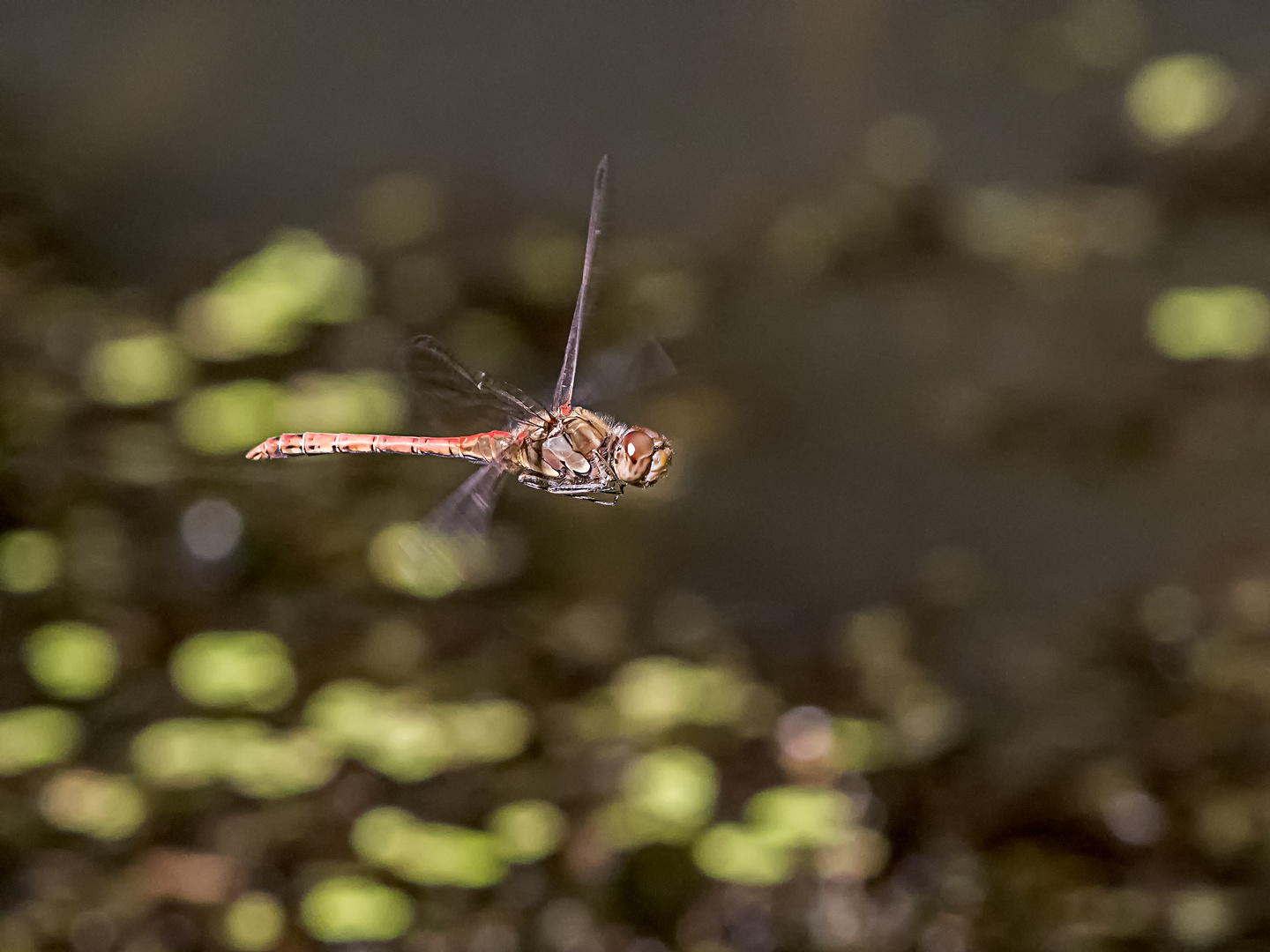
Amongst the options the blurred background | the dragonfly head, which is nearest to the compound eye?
the dragonfly head

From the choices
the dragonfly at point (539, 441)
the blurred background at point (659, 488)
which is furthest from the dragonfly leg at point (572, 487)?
the blurred background at point (659, 488)

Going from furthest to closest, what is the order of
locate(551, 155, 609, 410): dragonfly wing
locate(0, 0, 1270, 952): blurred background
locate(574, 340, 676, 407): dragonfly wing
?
locate(0, 0, 1270, 952): blurred background < locate(574, 340, 676, 407): dragonfly wing < locate(551, 155, 609, 410): dragonfly wing

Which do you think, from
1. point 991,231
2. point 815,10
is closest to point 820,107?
point 815,10

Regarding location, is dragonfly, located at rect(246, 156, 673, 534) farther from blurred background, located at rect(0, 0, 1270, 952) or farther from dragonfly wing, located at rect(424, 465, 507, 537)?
blurred background, located at rect(0, 0, 1270, 952)

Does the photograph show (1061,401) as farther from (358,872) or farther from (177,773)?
(177,773)

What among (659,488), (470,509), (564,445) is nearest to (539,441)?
(564,445)

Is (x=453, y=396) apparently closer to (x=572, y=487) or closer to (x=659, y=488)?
(x=572, y=487)
